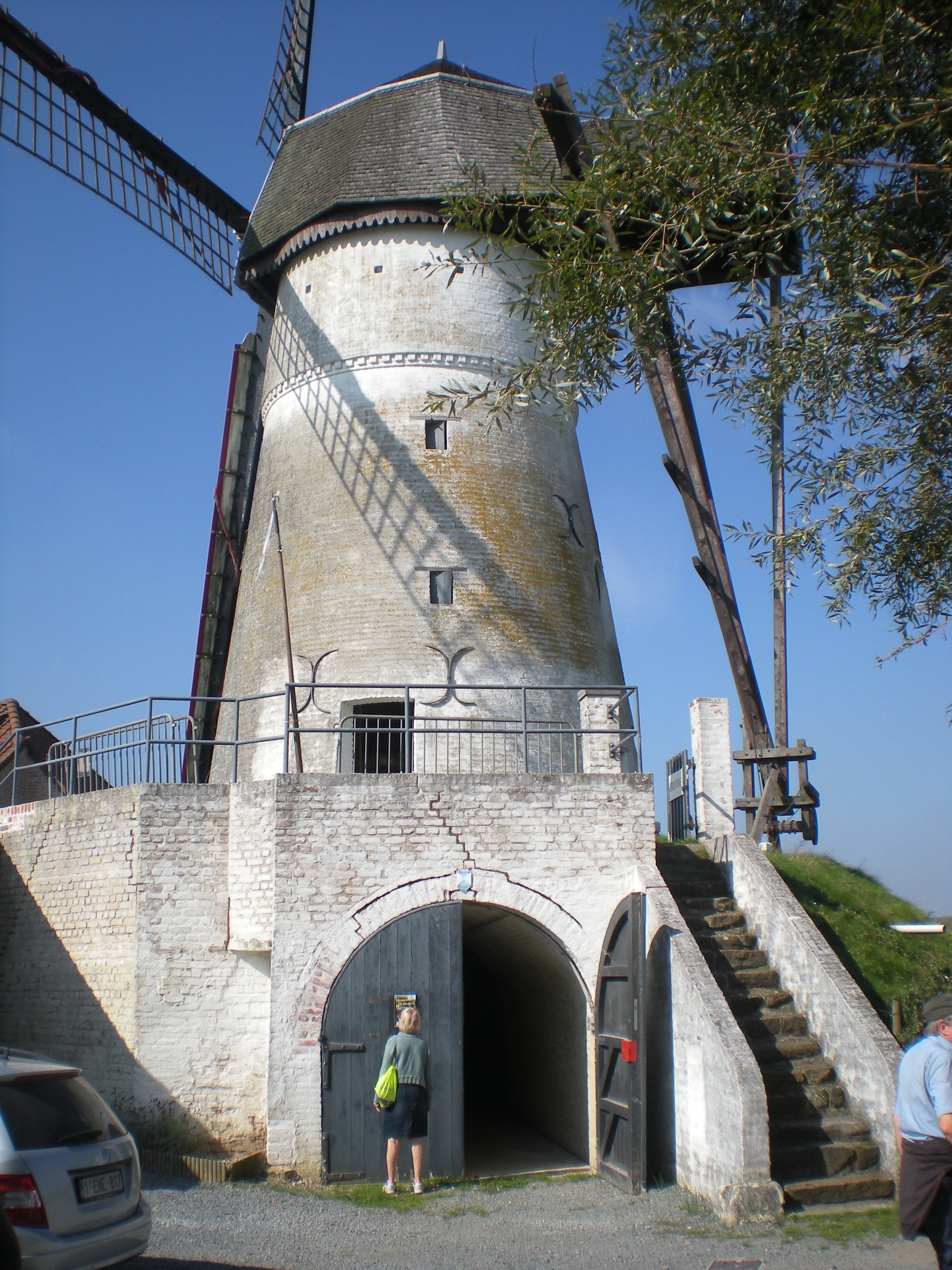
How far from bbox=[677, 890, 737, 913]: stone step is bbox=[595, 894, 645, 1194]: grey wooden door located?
1.14 meters

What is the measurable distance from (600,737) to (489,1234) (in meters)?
4.87

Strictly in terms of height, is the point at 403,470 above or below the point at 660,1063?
above

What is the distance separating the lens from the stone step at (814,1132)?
28.0ft

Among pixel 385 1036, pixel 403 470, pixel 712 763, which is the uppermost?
pixel 403 470

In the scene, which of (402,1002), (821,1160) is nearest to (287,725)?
(402,1002)

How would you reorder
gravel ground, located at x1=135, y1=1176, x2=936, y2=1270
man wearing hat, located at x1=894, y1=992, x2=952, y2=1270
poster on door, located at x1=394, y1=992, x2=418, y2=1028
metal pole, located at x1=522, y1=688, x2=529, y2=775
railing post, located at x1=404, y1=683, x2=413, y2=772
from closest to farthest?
man wearing hat, located at x1=894, y1=992, x2=952, y2=1270, gravel ground, located at x1=135, y1=1176, x2=936, y2=1270, poster on door, located at x1=394, y1=992, x2=418, y2=1028, metal pole, located at x1=522, y1=688, x2=529, y2=775, railing post, located at x1=404, y1=683, x2=413, y2=772

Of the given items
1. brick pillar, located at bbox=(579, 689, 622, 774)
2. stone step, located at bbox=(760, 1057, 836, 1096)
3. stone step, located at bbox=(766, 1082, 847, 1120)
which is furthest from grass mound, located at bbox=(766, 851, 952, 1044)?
brick pillar, located at bbox=(579, 689, 622, 774)

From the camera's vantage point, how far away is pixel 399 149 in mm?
15500

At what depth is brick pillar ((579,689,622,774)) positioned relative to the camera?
1119 cm

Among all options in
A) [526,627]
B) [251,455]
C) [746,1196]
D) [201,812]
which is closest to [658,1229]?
[746,1196]

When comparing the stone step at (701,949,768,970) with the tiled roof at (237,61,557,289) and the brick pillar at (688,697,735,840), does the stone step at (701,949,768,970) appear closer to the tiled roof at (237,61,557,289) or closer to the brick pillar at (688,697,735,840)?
the brick pillar at (688,697,735,840)

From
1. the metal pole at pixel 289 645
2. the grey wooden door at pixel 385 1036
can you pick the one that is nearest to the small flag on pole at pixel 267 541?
the metal pole at pixel 289 645

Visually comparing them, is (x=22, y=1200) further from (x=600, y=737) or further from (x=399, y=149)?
(x=399, y=149)

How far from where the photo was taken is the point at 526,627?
14.3 m
